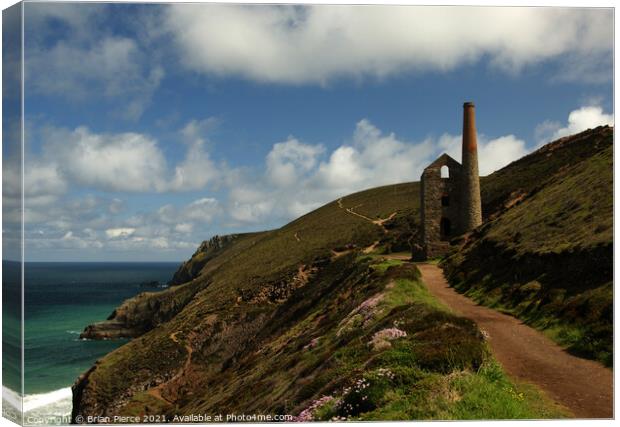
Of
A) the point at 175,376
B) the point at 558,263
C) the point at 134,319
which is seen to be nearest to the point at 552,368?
the point at 558,263

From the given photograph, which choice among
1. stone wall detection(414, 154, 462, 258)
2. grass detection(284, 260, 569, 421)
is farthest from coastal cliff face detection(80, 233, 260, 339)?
grass detection(284, 260, 569, 421)

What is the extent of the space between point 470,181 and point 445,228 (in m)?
5.03

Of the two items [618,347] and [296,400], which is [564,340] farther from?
[296,400]

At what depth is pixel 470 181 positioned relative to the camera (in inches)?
1694

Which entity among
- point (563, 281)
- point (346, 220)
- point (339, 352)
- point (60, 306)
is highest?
point (346, 220)

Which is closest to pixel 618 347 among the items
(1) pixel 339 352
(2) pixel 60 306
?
(1) pixel 339 352

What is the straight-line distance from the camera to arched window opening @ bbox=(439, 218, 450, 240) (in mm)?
43594

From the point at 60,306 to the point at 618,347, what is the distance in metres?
153

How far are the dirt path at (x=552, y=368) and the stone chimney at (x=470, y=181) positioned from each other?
25.6 metres

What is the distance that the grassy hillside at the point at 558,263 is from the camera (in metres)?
15.2

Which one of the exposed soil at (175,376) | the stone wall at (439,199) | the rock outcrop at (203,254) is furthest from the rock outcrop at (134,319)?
the stone wall at (439,199)

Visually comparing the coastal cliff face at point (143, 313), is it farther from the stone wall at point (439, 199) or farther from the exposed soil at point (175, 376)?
the stone wall at point (439, 199)

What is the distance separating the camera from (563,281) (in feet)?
61.4

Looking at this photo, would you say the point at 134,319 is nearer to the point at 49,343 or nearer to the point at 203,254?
the point at 49,343
